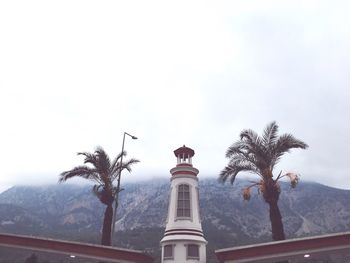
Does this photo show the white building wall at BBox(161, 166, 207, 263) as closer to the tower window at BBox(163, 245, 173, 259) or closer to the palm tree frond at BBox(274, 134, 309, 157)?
the tower window at BBox(163, 245, 173, 259)

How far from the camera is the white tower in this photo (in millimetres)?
26891

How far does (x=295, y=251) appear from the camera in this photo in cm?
2062

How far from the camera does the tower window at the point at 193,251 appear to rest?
87.7 feet

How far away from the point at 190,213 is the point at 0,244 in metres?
13.0

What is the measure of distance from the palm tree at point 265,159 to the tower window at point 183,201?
11.5 ft

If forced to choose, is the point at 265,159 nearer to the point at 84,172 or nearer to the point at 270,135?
the point at 270,135

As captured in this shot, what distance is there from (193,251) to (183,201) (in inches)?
148

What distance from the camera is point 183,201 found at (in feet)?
94.6

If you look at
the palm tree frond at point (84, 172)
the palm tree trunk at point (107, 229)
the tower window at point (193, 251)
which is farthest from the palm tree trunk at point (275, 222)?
the palm tree frond at point (84, 172)

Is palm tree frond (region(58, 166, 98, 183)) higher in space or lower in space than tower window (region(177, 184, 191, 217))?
higher

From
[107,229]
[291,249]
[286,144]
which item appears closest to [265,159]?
[286,144]

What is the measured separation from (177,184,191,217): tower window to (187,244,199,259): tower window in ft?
7.62

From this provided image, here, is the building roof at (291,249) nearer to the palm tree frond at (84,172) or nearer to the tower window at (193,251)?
the tower window at (193,251)

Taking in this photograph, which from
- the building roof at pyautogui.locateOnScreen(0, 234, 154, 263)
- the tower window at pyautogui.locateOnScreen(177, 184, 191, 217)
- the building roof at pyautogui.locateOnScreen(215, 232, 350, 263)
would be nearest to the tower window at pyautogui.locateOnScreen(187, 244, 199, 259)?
the tower window at pyautogui.locateOnScreen(177, 184, 191, 217)
